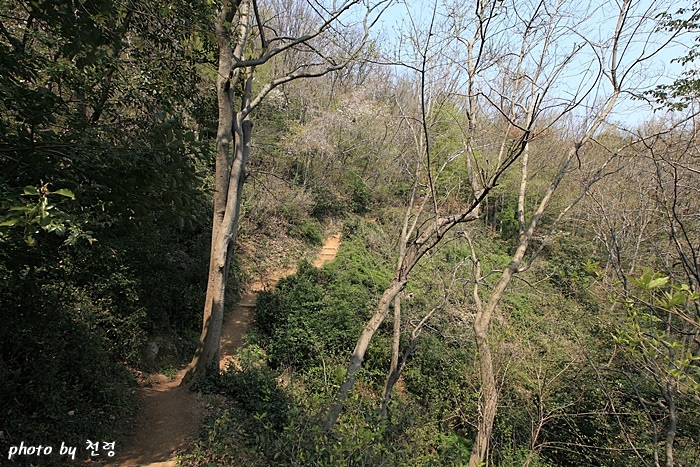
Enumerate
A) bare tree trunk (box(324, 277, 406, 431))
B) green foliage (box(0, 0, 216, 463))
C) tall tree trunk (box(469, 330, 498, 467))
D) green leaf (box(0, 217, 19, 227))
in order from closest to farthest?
green leaf (box(0, 217, 19, 227)) → green foliage (box(0, 0, 216, 463)) → bare tree trunk (box(324, 277, 406, 431)) → tall tree trunk (box(469, 330, 498, 467))

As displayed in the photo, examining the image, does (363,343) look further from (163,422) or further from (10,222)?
(10,222)

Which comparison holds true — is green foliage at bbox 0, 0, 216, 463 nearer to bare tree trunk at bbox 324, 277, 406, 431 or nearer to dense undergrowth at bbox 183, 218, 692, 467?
dense undergrowth at bbox 183, 218, 692, 467

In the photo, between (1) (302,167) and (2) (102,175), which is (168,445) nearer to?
(2) (102,175)

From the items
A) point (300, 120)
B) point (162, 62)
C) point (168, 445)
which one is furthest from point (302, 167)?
point (168, 445)

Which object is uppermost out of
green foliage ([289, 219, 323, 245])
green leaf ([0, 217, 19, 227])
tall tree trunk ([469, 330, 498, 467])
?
green foliage ([289, 219, 323, 245])

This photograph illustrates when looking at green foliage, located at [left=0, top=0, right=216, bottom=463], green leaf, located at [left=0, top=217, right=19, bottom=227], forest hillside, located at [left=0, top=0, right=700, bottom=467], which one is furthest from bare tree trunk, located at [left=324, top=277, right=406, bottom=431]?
green leaf, located at [left=0, top=217, right=19, bottom=227]

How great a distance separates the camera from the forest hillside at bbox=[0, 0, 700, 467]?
290 centimetres

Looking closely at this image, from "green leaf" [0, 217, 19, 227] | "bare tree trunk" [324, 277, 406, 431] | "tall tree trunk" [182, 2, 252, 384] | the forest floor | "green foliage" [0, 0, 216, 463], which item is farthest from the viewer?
"tall tree trunk" [182, 2, 252, 384]

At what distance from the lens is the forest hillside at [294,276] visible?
9.52 feet

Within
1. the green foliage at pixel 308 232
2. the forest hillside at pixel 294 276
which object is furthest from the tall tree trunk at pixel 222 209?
the green foliage at pixel 308 232

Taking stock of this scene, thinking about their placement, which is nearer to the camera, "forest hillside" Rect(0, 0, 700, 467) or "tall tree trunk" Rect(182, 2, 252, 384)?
"forest hillside" Rect(0, 0, 700, 467)

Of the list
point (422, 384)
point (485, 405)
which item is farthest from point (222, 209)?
point (422, 384)

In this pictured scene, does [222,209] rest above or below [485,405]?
above

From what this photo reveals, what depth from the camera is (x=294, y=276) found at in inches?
444
